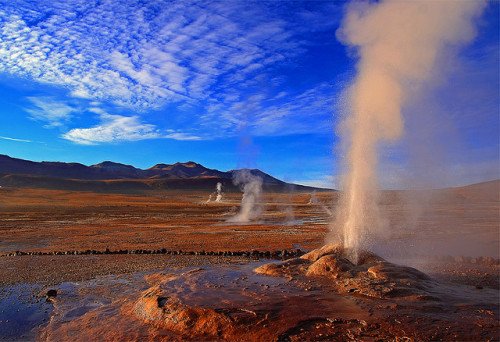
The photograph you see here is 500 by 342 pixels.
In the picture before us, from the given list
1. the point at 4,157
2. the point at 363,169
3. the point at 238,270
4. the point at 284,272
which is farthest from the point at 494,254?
the point at 4,157

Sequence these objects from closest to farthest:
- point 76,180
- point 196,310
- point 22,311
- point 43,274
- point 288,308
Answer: point 196,310
point 288,308
point 22,311
point 43,274
point 76,180

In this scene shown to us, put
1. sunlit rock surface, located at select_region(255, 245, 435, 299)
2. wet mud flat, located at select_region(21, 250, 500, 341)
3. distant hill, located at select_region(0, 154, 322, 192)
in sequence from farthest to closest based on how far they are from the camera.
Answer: distant hill, located at select_region(0, 154, 322, 192) → sunlit rock surface, located at select_region(255, 245, 435, 299) → wet mud flat, located at select_region(21, 250, 500, 341)

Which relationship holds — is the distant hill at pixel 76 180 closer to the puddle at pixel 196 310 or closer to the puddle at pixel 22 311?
the puddle at pixel 22 311

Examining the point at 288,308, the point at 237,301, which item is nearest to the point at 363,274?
the point at 288,308

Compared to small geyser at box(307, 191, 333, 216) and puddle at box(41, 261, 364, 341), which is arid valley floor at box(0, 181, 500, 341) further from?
small geyser at box(307, 191, 333, 216)

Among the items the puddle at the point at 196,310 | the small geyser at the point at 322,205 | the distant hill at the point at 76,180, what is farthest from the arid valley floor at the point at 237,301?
the distant hill at the point at 76,180

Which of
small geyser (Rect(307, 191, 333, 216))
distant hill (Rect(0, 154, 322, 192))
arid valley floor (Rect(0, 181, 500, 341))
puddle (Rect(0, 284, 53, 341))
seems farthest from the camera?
distant hill (Rect(0, 154, 322, 192))

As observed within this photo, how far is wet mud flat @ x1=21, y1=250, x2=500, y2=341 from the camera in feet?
18.6

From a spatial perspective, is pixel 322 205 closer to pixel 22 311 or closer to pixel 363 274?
pixel 363 274

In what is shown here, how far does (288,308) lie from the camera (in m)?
6.48

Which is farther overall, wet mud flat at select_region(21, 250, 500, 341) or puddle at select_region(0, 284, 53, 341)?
puddle at select_region(0, 284, 53, 341)

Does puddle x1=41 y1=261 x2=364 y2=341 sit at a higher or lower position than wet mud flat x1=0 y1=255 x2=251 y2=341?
higher

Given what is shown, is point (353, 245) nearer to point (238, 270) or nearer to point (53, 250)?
point (238, 270)

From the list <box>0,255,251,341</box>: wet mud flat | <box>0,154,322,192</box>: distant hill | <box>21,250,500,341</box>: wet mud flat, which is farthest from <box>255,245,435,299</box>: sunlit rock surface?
<box>0,154,322,192</box>: distant hill
